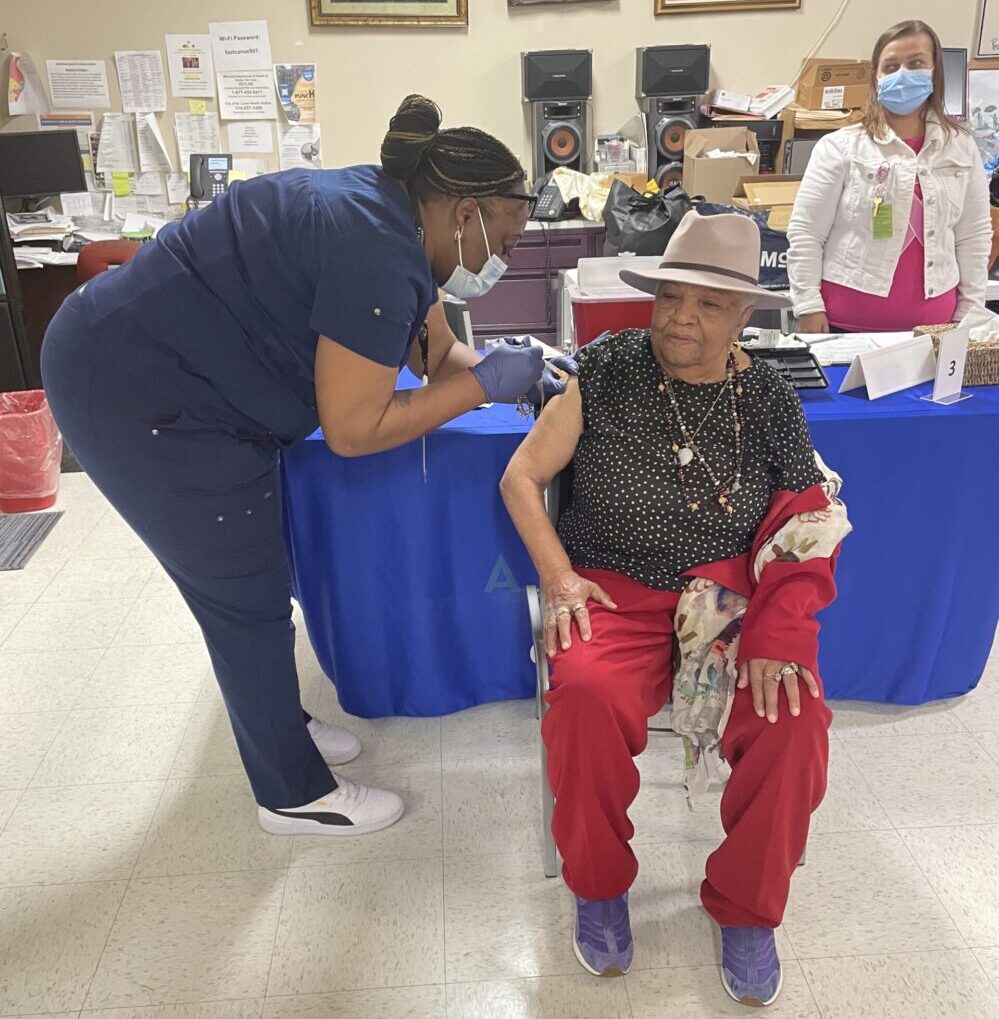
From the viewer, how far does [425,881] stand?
165 centimetres

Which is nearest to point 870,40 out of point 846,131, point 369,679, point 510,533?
point 846,131

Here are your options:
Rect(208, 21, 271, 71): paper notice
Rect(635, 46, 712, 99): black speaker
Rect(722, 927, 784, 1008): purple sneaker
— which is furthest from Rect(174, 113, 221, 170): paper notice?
Rect(722, 927, 784, 1008): purple sneaker

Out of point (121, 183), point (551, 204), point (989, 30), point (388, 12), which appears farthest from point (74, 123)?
point (989, 30)

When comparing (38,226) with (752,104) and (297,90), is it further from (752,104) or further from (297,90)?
(752,104)

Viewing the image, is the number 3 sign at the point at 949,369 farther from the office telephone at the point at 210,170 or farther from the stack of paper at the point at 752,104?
the office telephone at the point at 210,170

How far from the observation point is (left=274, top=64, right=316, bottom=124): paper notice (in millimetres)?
4371

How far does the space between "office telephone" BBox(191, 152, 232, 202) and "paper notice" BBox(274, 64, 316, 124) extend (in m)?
0.40

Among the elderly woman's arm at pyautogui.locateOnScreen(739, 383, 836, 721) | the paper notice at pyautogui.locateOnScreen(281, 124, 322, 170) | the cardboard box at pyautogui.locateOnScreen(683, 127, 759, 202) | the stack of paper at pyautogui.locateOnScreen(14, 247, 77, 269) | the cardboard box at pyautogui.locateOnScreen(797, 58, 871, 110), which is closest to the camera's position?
the elderly woman's arm at pyautogui.locateOnScreen(739, 383, 836, 721)

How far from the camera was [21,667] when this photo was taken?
2.33 m

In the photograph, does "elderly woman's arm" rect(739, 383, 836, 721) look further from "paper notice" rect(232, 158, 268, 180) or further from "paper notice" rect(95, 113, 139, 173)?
"paper notice" rect(95, 113, 139, 173)

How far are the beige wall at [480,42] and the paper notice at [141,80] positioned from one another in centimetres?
5

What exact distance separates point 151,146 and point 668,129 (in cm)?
262

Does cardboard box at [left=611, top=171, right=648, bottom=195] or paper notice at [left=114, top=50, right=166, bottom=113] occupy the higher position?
paper notice at [left=114, top=50, right=166, bottom=113]

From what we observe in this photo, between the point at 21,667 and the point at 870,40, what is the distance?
479cm
